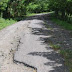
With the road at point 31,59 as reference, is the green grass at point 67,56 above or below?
above

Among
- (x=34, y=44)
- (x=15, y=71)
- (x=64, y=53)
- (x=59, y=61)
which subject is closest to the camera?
(x=15, y=71)

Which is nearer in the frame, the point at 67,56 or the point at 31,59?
the point at 31,59

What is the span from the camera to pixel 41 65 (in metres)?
8.30

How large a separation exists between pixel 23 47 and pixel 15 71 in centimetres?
416

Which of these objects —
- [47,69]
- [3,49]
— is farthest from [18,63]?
[3,49]

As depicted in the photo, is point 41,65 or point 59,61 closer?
point 41,65

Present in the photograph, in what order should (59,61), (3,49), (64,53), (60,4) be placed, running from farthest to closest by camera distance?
(60,4), (3,49), (64,53), (59,61)

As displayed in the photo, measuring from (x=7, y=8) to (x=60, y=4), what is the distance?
10237 mm

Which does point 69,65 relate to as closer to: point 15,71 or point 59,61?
point 59,61

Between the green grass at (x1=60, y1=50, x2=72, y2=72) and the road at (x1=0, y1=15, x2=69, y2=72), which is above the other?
the green grass at (x1=60, y1=50, x2=72, y2=72)

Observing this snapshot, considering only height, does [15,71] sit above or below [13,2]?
below

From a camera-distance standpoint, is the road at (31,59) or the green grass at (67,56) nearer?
the road at (31,59)

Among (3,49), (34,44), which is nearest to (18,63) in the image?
(3,49)

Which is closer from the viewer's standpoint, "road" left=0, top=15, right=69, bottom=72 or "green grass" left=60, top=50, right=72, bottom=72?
"road" left=0, top=15, right=69, bottom=72
